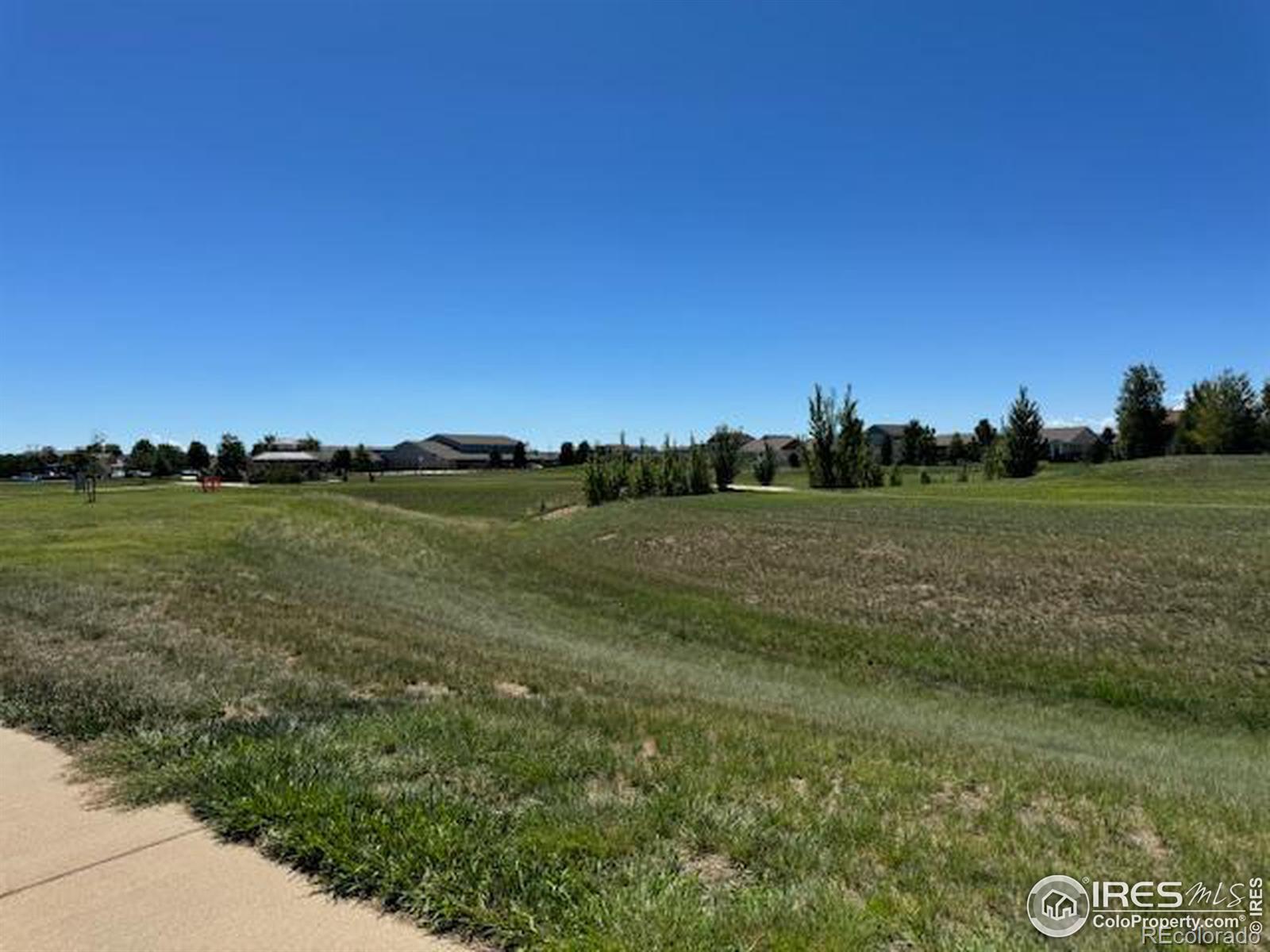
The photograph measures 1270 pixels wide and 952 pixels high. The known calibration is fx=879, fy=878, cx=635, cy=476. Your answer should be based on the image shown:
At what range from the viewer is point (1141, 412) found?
8175 cm

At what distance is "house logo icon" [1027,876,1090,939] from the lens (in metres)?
3.53

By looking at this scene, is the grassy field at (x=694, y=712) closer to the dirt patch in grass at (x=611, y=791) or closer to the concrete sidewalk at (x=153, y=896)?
the dirt patch in grass at (x=611, y=791)

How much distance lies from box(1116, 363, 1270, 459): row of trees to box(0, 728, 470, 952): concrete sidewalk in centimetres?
8547

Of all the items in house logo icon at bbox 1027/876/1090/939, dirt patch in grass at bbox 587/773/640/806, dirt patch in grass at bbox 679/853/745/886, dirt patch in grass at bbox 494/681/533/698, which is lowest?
dirt patch in grass at bbox 494/681/533/698

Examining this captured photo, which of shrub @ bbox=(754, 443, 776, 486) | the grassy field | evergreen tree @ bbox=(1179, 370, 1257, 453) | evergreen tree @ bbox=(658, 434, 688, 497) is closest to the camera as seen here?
the grassy field

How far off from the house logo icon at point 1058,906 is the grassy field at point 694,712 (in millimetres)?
72

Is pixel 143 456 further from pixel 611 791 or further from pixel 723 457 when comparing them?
pixel 611 791

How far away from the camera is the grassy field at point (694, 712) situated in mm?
3744

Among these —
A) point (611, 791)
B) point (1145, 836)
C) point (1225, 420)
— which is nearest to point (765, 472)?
point (1225, 420)

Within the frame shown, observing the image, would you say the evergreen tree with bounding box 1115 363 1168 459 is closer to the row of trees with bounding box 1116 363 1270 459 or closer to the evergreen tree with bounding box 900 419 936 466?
the row of trees with bounding box 1116 363 1270 459

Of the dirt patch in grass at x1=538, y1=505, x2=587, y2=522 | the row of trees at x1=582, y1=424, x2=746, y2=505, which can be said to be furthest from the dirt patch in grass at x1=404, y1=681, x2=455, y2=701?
the row of trees at x1=582, y1=424, x2=746, y2=505

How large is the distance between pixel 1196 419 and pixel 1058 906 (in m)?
88.4

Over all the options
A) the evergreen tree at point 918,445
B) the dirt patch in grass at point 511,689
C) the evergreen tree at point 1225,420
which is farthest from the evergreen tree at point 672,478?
the evergreen tree at point 918,445

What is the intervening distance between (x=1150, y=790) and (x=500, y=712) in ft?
16.1
